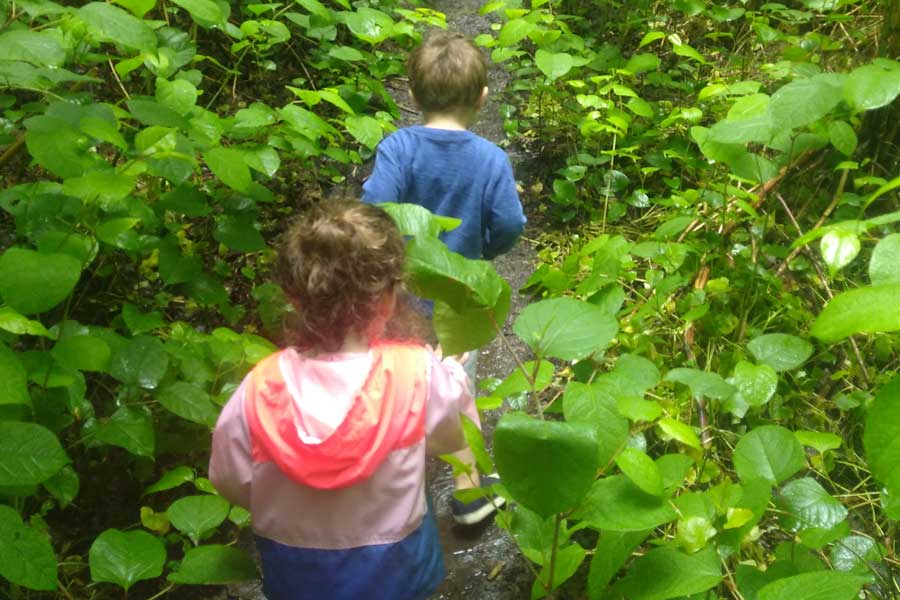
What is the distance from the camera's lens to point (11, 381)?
4.23 ft

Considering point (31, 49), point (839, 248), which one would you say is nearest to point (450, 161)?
point (31, 49)

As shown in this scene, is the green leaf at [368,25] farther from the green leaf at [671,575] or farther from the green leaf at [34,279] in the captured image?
the green leaf at [671,575]

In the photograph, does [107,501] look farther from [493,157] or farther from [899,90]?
[899,90]

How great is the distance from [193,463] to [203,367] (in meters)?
0.45

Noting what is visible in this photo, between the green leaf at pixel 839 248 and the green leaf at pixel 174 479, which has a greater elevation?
the green leaf at pixel 839 248

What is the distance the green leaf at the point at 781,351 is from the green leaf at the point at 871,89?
21.5 inches

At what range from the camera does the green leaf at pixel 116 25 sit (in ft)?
5.12

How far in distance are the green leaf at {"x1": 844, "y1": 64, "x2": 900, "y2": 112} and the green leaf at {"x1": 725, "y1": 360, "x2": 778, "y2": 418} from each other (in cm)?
58

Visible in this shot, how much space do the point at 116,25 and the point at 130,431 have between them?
86cm

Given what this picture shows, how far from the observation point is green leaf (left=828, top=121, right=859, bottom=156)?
1.79m

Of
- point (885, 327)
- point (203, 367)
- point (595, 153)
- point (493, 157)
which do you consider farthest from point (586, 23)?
point (885, 327)

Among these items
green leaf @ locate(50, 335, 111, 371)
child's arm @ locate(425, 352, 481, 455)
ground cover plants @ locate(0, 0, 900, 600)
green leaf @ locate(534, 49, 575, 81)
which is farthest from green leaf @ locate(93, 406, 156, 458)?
green leaf @ locate(534, 49, 575, 81)

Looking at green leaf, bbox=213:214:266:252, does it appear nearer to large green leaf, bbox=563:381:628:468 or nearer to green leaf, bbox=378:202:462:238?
green leaf, bbox=378:202:462:238

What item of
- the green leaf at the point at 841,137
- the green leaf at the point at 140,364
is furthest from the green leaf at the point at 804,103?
the green leaf at the point at 140,364
